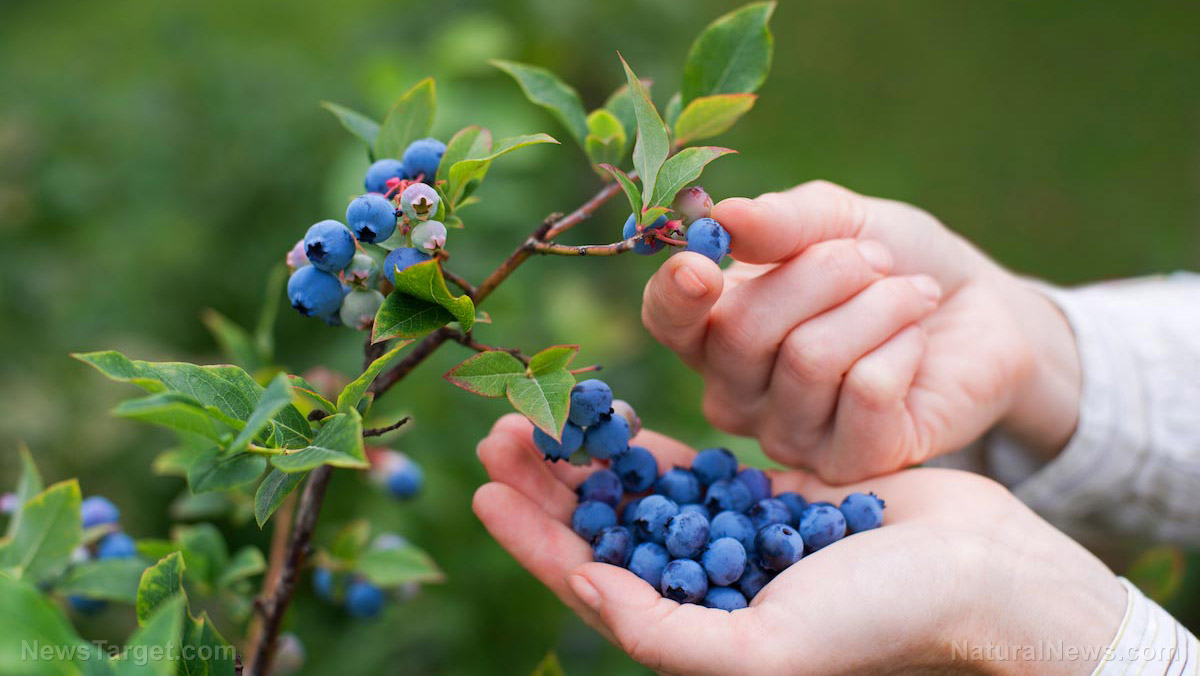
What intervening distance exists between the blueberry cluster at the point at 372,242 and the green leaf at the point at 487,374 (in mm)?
117

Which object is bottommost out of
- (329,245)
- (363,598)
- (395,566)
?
A: (363,598)

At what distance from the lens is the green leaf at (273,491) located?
0.76 metres

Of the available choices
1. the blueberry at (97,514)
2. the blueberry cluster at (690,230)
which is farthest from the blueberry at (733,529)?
the blueberry at (97,514)

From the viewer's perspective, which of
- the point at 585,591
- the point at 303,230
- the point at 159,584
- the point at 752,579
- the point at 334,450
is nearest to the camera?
the point at 334,450

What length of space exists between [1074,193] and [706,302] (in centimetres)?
442

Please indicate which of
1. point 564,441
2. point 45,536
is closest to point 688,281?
point 564,441

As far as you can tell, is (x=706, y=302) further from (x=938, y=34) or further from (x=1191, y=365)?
(x=938, y=34)

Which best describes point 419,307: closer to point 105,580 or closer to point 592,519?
point 592,519

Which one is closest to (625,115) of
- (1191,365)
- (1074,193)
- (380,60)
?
(380,60)

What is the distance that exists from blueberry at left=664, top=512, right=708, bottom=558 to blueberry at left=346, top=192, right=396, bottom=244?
1.54 ft

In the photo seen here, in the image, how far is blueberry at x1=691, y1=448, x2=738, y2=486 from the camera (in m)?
1.17

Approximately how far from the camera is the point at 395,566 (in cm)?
122

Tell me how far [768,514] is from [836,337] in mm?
255

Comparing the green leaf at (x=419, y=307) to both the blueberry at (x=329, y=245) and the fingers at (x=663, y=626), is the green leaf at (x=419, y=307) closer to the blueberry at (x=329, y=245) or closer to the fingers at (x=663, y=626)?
the blueberry at (x=329, y=245)
